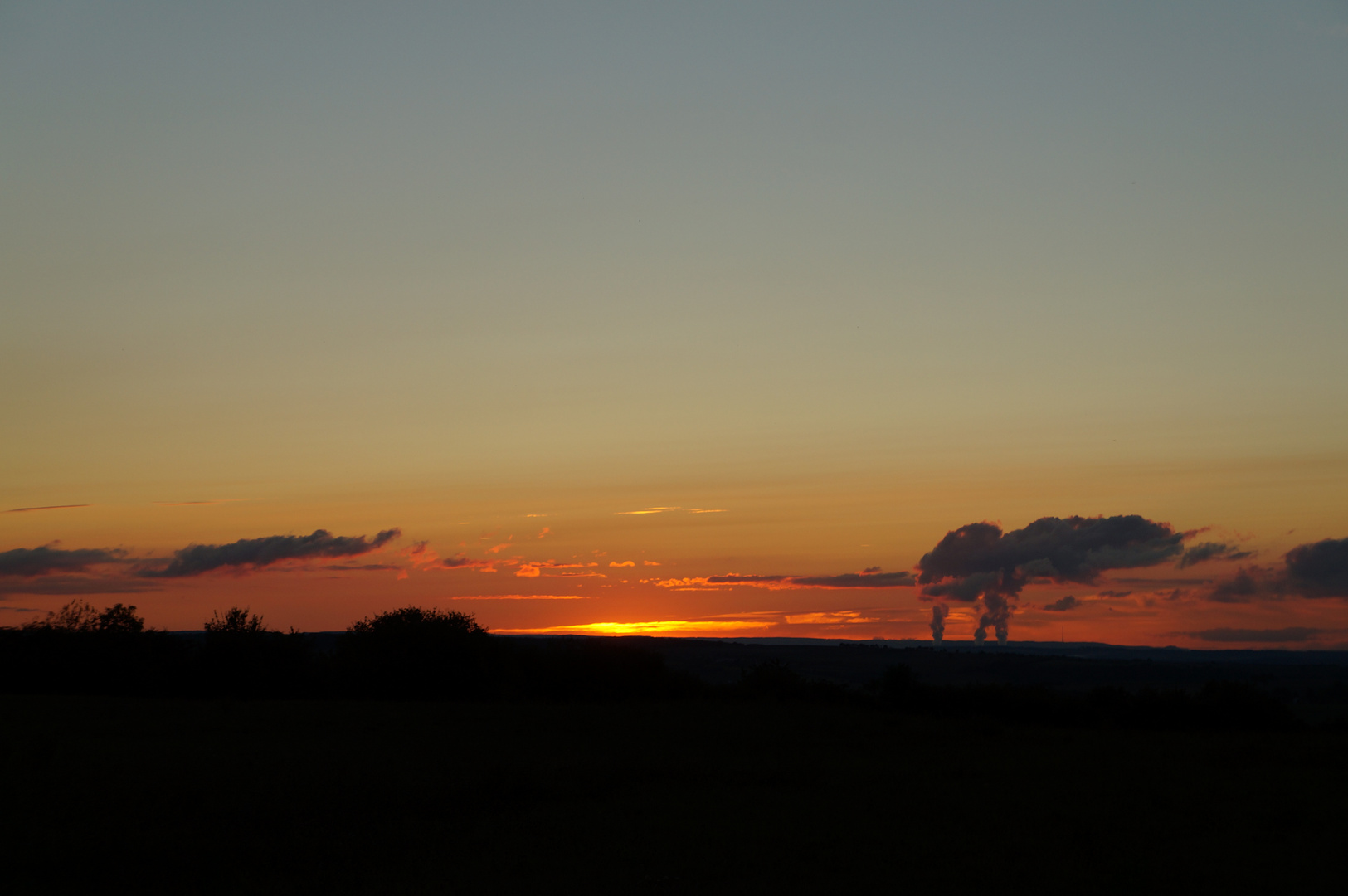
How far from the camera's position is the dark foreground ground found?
13398 millimetres

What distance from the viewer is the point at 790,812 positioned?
715 inches

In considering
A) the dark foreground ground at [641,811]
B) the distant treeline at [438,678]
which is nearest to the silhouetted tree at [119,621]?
the distant treeline at [438,678]

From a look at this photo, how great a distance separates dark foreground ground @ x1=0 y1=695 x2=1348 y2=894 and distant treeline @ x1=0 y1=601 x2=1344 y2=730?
17.9 meters

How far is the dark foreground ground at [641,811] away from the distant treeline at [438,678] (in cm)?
1788

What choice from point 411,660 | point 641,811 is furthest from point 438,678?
point 641,811

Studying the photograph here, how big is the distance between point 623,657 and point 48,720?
3591 centimetres

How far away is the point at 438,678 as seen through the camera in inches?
2135

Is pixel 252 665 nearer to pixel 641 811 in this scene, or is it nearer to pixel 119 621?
pixel 119 621

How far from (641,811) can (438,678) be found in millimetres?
38249

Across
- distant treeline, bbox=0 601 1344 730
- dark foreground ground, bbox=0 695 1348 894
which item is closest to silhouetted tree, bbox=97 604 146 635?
distant treeline, bbox=0 601 1344 730

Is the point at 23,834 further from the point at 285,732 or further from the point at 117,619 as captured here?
the point at 117,619

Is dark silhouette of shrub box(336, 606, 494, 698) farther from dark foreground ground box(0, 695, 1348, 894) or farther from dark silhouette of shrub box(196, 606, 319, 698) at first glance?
dark foreground ground box(0, 695, 1348, 894)

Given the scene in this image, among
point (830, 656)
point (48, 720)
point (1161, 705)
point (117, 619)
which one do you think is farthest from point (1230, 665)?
point (48, 720)

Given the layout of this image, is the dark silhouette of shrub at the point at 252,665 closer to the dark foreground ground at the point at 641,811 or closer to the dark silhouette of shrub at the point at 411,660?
the dark silhouette of shrub at the point at 411,660
